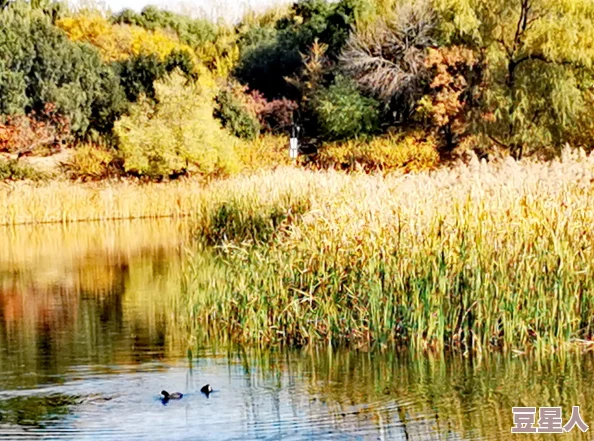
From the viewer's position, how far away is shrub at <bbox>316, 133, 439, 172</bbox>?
3312 cm

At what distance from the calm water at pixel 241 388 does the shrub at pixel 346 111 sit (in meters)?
23.5

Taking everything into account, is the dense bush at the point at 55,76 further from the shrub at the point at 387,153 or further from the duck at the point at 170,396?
the duck at the point at 170,396

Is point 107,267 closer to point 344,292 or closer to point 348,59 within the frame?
point 344,292

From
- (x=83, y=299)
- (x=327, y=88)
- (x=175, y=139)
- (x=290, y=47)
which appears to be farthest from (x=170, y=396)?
(x=290, y=47)

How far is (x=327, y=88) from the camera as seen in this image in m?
37.4

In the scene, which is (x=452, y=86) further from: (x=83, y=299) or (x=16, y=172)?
(x=83, y=299)

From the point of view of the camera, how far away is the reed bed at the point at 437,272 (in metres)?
9.34

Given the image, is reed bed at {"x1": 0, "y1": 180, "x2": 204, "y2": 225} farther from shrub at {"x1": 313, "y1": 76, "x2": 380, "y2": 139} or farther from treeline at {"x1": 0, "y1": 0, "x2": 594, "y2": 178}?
shrub at {"x1": 313, "y1": 76, "x2": 380, "y2": 139}

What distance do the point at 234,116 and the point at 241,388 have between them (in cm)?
2770

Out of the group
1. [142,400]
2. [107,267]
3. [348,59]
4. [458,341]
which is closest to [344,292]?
[458,341]

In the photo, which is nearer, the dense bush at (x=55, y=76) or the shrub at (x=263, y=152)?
the shrub at (x=263, y=152)

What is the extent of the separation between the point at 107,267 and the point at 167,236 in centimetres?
479

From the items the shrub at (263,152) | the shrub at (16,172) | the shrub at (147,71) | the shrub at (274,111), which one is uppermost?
the shrub at (147,71)

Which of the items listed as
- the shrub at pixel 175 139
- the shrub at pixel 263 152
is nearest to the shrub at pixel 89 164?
the shrub at pixel 175 139
